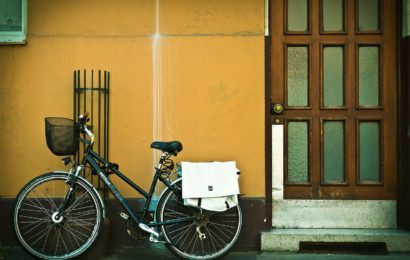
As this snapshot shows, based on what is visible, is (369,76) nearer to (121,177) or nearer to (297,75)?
(297,75)

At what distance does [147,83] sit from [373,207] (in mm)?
2903

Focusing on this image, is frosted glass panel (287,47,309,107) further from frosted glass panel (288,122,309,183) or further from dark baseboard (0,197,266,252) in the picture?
dark baseboard (0,197,266,252)

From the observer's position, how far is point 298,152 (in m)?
6.51

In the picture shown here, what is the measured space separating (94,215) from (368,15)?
12.4 ft

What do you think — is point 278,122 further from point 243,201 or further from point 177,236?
point 177,236

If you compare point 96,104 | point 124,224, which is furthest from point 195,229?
point 96,104

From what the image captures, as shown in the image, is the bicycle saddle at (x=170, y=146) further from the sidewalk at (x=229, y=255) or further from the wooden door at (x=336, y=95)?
the wooden door at (x=336, y=95)

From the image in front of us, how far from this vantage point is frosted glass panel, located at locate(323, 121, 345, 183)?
650 centimetres

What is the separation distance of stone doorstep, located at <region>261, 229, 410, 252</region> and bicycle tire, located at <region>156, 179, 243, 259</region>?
441 millimetres

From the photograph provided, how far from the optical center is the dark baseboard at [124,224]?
246 inches

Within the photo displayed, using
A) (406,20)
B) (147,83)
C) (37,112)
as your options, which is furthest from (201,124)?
(406,20)

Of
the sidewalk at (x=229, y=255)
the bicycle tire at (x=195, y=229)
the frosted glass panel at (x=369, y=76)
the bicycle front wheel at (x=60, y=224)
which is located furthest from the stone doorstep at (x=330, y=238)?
the bicycle front wheel at (x=60, y=224)

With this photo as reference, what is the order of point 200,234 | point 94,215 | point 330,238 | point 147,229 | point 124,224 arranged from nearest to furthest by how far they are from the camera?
point 147,229, point 200,234, point 94,215, point 330,238, point 124,224

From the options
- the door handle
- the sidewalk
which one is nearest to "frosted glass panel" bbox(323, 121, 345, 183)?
the door handle
